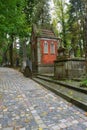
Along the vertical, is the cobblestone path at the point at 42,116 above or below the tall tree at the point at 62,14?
below

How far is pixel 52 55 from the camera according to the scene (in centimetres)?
2931

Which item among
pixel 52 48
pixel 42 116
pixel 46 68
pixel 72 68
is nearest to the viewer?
pixel 42 116

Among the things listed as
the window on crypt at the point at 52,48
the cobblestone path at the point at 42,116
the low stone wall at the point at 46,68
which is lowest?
the cobblestone path at the point at 42,116

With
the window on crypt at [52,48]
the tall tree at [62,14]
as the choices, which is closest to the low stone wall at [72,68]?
the window on crypt at [52,48]

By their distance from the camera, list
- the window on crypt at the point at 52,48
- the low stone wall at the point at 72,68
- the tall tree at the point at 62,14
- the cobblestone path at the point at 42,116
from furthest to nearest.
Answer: the tall tree at the point at 62,14
the window on crypt at the point at 52,48
the low stone wall at the point at 72,68
the cobblestone path at the point at 42,116

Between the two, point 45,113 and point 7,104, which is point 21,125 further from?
point 7,104

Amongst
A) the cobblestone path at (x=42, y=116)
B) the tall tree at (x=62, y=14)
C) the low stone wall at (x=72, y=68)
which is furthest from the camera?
the tall tree at (x=62, y=14)

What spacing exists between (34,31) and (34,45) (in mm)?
2151

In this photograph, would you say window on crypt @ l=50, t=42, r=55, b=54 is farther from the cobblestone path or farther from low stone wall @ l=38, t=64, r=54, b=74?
the cobblestone path

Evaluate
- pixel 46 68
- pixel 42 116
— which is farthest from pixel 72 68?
pixel 46 68

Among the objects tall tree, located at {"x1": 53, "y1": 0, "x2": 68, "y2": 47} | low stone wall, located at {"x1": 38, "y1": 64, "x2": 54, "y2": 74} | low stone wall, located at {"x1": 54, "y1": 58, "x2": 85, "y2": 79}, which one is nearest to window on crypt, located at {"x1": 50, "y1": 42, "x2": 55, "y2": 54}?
low stone wall, located at {"x1": 38, "y1": 64, "x2": 54, "y2": 74}

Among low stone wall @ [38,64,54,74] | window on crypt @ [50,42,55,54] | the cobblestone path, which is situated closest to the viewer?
the cobblestone path

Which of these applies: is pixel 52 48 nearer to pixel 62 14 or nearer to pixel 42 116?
pixel 62 14

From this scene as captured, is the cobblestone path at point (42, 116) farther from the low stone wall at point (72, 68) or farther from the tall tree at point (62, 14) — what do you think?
the tall tree at point (62, 14)
